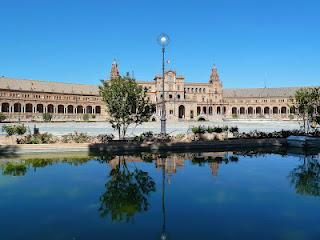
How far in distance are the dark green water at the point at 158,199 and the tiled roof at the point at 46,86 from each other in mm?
79665

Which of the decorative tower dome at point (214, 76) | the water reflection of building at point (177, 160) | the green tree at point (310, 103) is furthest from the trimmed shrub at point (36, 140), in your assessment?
the decorative tower dome at point (214, 76)

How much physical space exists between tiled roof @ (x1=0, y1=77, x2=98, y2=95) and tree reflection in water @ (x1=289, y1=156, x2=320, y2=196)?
8440 cm

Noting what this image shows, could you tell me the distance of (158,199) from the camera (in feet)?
34.1

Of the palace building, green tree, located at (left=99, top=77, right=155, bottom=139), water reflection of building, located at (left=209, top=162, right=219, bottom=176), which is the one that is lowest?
water reflection of building, located at (left=209, top=162, right=219, bottom=176)

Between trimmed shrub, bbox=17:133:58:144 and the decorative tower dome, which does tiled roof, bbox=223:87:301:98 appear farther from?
trimmed shrub, bbox=17:133:58:144

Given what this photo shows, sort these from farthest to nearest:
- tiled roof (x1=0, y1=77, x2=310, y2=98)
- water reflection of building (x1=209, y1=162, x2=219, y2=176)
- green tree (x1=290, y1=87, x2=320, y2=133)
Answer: tiled roof (x1=0, y1=77, x2=310, y2=98), green tree (x1=290, y1=87, x2=320, y2=133), water reflection of building (x1=209, y1=162, x2=219, y2=176)

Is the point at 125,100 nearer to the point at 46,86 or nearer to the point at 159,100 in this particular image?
the point at 159,100

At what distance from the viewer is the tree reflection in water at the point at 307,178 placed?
38.3 feet

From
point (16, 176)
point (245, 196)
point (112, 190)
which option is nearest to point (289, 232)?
point (245, 196)

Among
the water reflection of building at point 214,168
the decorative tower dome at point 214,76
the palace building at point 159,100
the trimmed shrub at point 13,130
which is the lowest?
the water reflection of building at point 214,168

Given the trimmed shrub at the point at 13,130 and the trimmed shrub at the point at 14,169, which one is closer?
the trimmed shrub at the point at 14,169

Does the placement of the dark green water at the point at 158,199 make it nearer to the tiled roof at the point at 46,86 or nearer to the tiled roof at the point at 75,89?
the tiled roof at the point at 46,86

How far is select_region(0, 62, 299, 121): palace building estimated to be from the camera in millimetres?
86312

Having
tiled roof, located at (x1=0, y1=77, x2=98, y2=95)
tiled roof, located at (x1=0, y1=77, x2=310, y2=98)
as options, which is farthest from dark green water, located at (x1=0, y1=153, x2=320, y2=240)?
tiled roof, located at (x1=0, y1=77, x2=310, y2=98)
